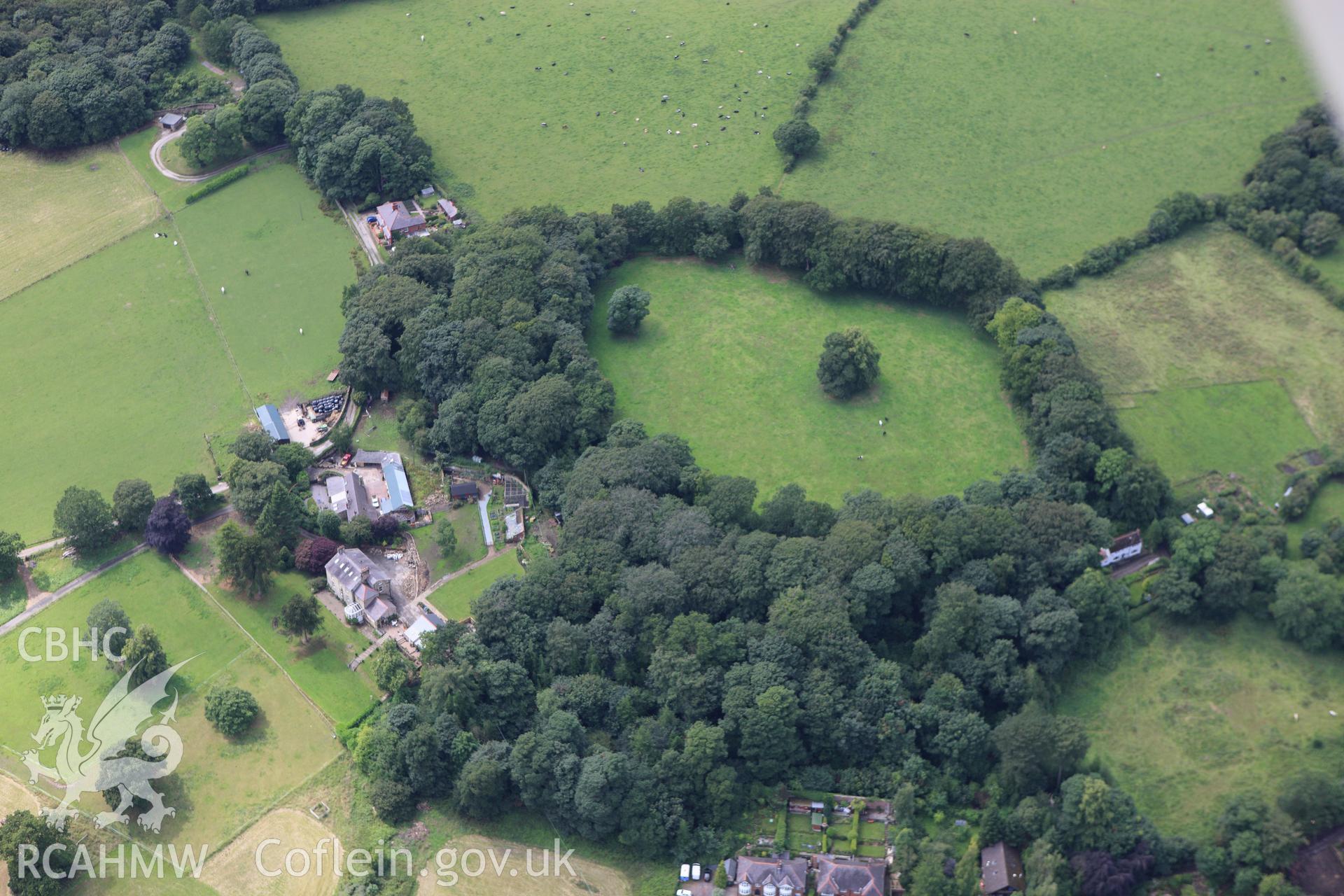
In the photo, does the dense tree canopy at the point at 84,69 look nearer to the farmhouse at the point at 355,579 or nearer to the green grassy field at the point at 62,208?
the green grassy field at the point at 62,208

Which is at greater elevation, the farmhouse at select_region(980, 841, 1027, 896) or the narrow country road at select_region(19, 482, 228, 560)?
the farmhouse at select_region(980, 841, 1027, 896)

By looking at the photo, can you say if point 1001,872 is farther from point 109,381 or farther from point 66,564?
point 109,381

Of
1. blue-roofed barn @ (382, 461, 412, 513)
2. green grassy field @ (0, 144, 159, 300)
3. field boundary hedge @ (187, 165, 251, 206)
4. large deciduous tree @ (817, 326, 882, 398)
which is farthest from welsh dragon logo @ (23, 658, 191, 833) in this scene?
field boundary hedge @ (187, 165, 251, 206)

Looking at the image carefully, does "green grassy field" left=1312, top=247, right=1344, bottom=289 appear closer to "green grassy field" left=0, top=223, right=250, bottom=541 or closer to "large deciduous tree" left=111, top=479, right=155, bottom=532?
"green grassy field" left=0, top=223, right=250, bottom=541

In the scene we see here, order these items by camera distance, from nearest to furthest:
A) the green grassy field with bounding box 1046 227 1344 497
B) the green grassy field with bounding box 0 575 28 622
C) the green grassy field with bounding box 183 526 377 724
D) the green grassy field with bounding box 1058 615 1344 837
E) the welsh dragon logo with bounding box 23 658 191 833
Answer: the green grassy field with bounding box 1058 615 1344 837
the welsh dragon logo with bounding box 23 658 191 833
the green grassy field with bounding box 183 526 377 724
the green grassy field with bounding box 0 575 28 622
the green grassy field with bounding box 1046 227 1344 497

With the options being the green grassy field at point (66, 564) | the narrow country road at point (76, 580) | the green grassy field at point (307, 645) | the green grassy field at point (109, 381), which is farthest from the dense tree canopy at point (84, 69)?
the green grassy field at point (307, 645)

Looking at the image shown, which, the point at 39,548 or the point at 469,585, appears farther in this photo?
the point at 39,548

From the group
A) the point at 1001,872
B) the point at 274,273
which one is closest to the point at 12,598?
the point at 274,273

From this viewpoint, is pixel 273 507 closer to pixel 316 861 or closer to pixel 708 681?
pixel 316 861
